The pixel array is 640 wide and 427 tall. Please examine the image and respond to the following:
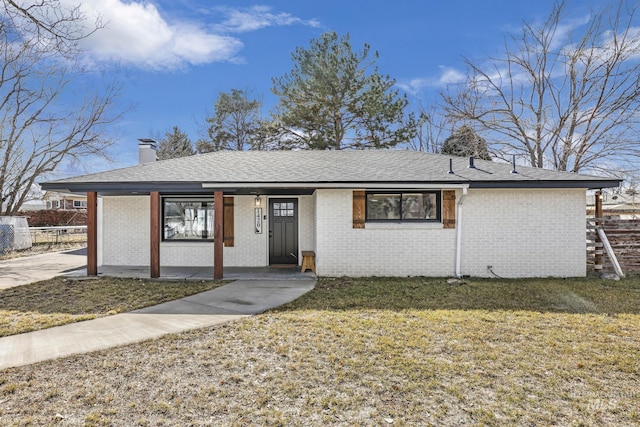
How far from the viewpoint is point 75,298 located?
6531mm

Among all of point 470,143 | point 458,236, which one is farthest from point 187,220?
point 470,143

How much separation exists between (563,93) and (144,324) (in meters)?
20.9

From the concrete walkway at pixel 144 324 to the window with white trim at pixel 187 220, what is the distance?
11.2 feet

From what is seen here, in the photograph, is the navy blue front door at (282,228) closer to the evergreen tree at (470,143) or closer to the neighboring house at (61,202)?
the evergreen tree at (470,143)

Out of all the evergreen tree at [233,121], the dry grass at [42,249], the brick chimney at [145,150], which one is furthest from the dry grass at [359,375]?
the evergreen tree at [233,121]

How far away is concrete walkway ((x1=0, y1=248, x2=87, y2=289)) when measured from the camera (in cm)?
846

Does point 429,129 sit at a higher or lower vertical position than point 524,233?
higher

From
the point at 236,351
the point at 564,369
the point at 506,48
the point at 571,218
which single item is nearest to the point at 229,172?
the point at 236,351

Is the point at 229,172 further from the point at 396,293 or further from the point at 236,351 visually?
the point at 236,351

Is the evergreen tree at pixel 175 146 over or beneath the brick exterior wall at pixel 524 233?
over

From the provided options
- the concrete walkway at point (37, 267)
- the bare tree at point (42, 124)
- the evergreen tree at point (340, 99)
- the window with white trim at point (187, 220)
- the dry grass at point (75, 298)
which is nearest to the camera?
the dry grass at point (75, 298)

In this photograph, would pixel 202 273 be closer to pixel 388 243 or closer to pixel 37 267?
pixel 388 243

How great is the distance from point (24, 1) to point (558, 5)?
68.4 feet

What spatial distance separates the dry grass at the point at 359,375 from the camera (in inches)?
108
